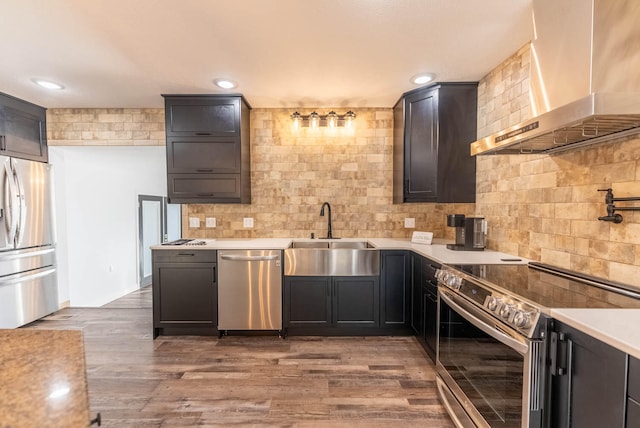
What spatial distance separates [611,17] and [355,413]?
241 cm

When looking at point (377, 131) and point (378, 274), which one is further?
point (377, 131)

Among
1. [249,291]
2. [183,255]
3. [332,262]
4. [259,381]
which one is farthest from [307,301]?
[183,255]

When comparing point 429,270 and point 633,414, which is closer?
point 633,414

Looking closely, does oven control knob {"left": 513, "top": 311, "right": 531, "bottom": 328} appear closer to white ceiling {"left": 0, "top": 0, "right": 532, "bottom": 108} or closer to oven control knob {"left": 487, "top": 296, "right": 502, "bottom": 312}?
oven control knob {"left": 487, "top": 296, "right": 502, "bottom": 312}

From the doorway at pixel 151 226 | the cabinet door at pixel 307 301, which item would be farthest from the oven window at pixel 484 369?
the doorway at pixel 151 226

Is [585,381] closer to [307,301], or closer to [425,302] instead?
[425,302]

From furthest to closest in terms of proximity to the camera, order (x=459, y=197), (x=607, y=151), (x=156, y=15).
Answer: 1. (x=459, y=197)
2. (x=156, y=15)
3. (x=607, y=151)

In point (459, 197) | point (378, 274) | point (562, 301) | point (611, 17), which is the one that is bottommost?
point (378, 274)

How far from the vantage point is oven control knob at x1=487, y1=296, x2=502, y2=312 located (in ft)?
4.36

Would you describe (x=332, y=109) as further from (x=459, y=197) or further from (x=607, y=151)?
(x=607, y=151)

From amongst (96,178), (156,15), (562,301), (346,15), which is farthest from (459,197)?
(96,178)

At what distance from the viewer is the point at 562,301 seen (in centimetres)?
123

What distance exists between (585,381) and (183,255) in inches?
114

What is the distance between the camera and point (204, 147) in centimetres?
308
